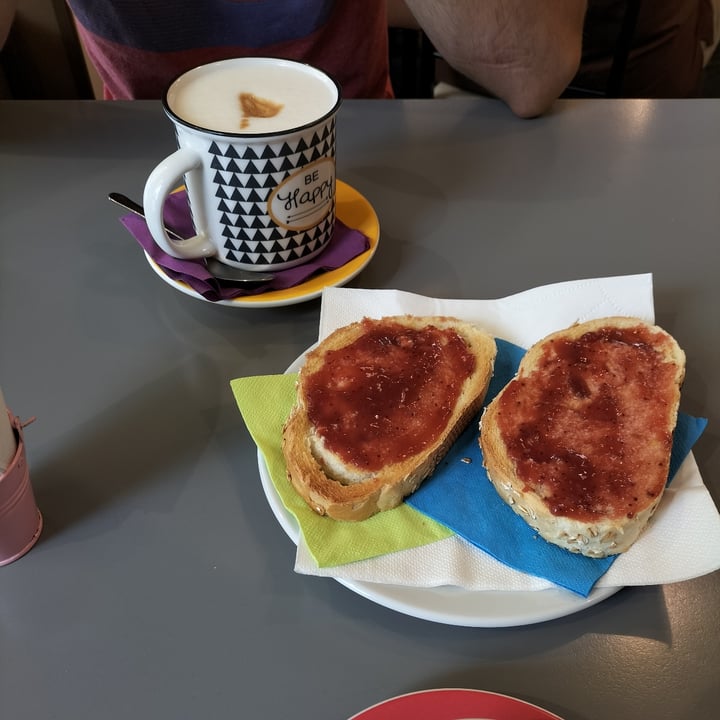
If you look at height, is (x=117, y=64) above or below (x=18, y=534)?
above

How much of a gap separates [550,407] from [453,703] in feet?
1.00

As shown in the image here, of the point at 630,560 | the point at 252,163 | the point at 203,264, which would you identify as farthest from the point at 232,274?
the point at 630,560

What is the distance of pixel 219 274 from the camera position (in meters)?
0.89

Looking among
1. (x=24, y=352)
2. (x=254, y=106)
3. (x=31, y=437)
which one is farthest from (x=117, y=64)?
(x=31, y=437)

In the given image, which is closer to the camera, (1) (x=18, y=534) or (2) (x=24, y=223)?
(1) (x=18, y=534)

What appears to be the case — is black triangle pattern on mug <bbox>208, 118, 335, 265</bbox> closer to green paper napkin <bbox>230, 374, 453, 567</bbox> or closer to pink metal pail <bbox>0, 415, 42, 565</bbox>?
green paper napkin <bbox>230, 374, 453, 567</bbox>

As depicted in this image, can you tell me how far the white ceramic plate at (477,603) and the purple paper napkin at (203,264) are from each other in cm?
42

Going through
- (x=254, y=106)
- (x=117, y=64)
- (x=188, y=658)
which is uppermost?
(x=254, y=106)

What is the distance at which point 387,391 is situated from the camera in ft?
2.34

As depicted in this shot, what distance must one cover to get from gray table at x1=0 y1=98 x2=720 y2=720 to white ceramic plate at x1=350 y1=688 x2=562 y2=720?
61 mm

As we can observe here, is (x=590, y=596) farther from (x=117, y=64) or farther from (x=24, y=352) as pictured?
(x=117, y=64)

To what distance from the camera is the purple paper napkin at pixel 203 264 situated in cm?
88

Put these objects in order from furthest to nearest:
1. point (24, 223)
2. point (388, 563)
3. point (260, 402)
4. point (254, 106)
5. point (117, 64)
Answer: point (117, 64), point (24, 223), point (254, 106), point (260, 402), point (388, 563)

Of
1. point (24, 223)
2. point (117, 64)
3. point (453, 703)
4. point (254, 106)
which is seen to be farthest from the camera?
point (117, 64)
